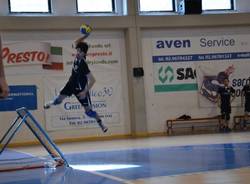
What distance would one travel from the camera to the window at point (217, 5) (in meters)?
16.7

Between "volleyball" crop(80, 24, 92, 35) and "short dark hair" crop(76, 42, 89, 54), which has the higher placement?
"volleyball" crop(80, 24, 92, 35)

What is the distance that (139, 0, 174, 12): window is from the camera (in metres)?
16.1

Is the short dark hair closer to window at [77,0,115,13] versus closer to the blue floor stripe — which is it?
window at [77,0,115,13]

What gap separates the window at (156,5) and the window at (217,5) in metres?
1.20

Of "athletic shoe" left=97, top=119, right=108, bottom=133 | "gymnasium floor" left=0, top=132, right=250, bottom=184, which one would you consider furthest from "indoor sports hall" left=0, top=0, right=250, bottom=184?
"gymnasium floor" left=0, top=132, right=250, bottom=184

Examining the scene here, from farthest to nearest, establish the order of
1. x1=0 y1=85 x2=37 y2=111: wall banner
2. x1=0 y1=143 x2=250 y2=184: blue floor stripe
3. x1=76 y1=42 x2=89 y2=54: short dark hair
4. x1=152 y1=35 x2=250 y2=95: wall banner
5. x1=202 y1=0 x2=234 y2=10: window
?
x1=202 y1=0 x2=234 y2=10: window, x1=152 y1=35 x2=250 y2=95: wall banner, x1=76 y1=42 x2=89 y2=54: short dark hair, x1=0 y1=85 x2=37 y2=111: wall banner, x1=0 y1=143 x2=250 y2=184: blue floor stripe

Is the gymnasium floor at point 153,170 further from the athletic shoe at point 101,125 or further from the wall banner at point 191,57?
the wall banner at point 191,57

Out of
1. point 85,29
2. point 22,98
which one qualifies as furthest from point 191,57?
point 22,98

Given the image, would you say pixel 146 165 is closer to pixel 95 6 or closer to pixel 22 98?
pixel 22 98

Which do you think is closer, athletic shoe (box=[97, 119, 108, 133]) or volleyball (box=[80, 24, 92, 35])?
volleyball (box=[80, 24, 92, 35])

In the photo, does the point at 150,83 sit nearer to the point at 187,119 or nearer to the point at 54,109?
the point at 187,119

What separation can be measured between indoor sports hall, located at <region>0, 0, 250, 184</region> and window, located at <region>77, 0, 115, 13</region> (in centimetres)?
3

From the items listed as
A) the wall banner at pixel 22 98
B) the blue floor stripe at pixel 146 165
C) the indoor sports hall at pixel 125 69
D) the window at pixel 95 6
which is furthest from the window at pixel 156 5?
the blue floor stripe at pixel 146 165

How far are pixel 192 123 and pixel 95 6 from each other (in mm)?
4880
